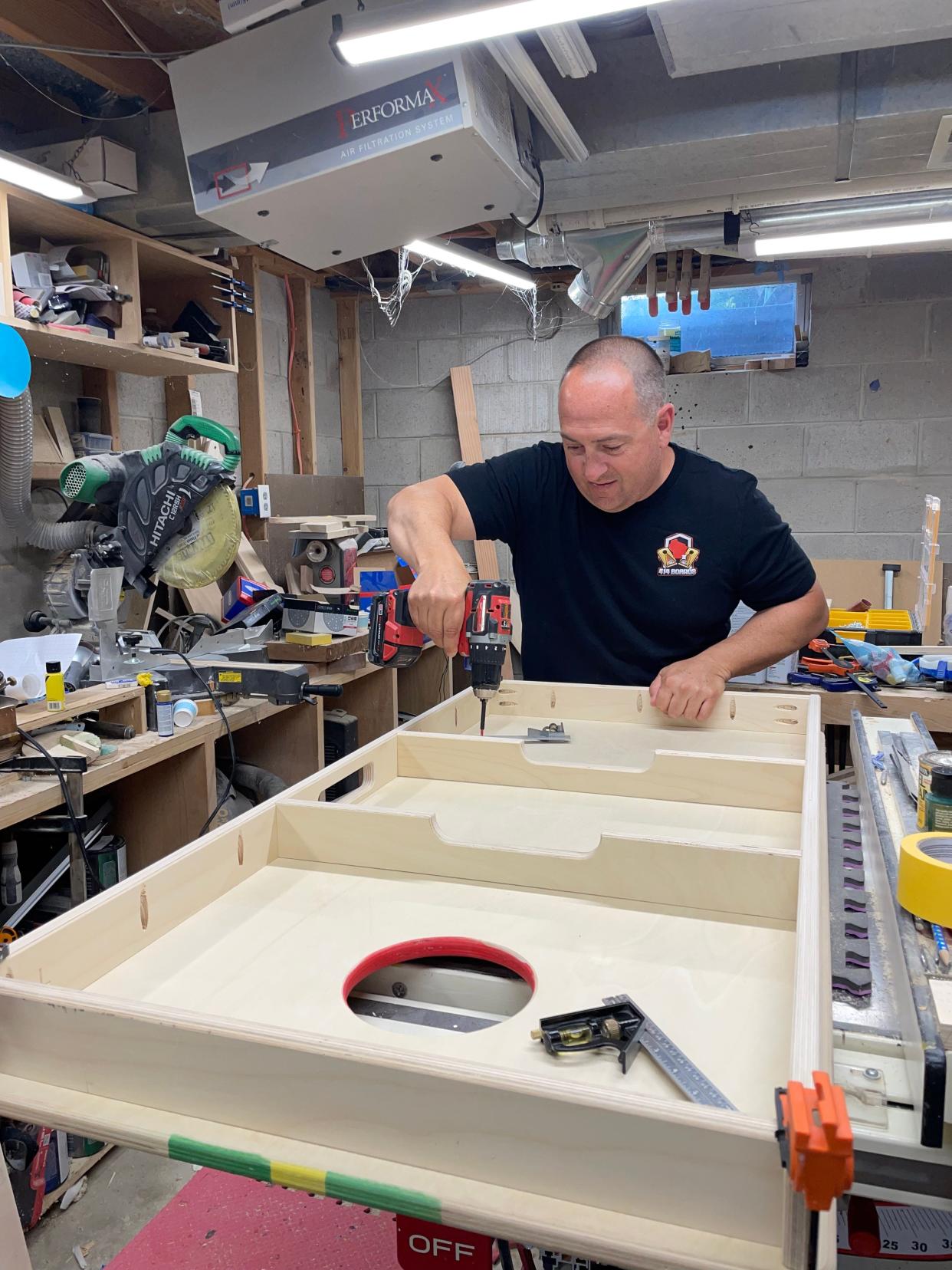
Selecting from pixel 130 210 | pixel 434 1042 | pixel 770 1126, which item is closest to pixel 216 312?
pixel 130 210

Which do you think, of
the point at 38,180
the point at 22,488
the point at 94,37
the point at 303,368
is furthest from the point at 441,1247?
the point at 303,368

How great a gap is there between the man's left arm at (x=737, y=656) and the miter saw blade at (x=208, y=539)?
3.82ft

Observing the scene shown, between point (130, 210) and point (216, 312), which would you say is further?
point (216, 312)

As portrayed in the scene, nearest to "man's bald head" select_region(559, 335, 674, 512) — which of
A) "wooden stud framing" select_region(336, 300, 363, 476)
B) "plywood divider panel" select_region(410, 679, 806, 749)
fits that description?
"plywood divider panel" select_region(410, 679, 806, 749)

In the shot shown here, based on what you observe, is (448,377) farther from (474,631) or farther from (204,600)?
(474,631)

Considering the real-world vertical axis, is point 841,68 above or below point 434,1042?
above

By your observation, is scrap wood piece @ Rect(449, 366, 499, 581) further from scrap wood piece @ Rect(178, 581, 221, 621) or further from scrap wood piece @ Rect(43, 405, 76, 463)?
scrap wood piece @ Rect(43, 405, 76, 463)

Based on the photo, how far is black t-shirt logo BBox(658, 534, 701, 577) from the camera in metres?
1.88

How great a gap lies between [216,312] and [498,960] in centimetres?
275

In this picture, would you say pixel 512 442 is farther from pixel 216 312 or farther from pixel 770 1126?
pixel 770 1126

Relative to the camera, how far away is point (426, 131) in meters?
2.03

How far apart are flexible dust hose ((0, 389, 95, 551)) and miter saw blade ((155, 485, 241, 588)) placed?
0.22 meters

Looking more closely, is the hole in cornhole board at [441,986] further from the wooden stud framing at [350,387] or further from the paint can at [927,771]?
the wooden stud framing at [350,387]

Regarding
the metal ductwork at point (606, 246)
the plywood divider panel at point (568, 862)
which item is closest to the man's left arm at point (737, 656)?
the plywood divider panel at point (568, 862)
